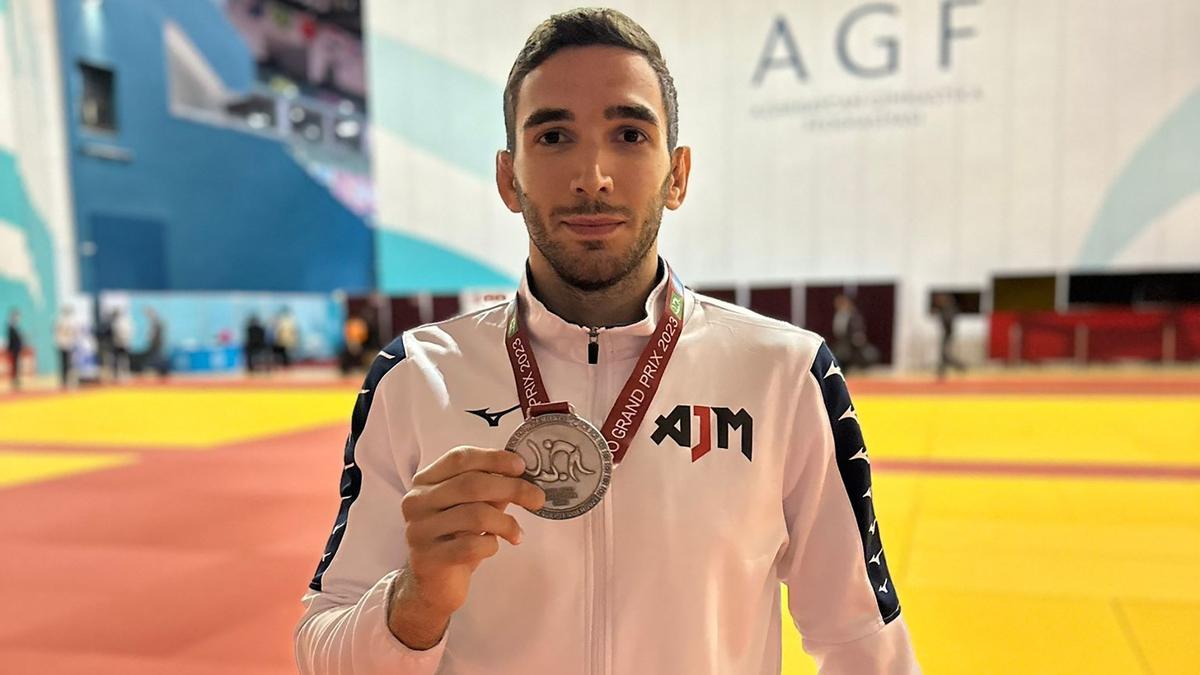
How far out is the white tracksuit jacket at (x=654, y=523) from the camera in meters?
1.58

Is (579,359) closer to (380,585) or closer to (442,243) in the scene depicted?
(380,585)

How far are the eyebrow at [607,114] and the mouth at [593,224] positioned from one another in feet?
0.69

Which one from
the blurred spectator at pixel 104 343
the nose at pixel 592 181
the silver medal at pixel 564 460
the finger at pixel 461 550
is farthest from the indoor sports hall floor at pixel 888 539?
the blurred spectator at pixel 104 343

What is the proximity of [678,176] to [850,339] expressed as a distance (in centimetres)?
1692

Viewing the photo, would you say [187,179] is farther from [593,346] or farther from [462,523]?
[462,523]

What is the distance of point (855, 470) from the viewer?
5.50 feet

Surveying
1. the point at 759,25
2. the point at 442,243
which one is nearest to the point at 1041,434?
the point at 759,25

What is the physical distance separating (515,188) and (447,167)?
21.3 metres

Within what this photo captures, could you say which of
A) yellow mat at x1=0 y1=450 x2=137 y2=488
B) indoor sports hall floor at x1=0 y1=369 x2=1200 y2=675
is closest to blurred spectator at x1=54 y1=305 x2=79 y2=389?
indoor sports hall floor at x1=0 y1=369 x2=1200 y2=675

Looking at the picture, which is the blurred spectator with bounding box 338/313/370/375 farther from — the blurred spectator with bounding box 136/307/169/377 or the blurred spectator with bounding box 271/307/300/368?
the blurred spectator with bounding box 136/307/169/377

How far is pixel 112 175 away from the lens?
80.5 feet

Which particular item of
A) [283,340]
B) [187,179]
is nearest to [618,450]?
[283,340]

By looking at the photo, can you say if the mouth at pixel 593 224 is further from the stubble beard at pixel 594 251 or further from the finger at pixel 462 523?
the finger at pixel 462 523

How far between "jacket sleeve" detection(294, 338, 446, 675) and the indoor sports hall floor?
2.48m
